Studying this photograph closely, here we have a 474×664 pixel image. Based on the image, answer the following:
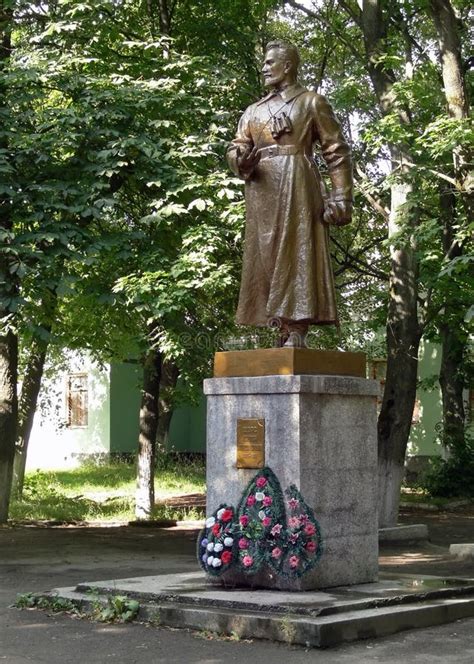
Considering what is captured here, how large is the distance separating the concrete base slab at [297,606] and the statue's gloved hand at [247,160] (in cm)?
348

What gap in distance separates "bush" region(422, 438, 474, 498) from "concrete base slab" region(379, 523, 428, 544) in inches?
399

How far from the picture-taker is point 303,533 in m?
9.02

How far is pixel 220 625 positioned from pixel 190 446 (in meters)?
32.6

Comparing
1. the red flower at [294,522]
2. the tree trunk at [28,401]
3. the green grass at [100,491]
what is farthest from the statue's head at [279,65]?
the tree trunk at [28,401]

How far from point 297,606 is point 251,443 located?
159cm

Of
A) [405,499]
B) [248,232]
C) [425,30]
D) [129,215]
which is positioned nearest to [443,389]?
[405,499]

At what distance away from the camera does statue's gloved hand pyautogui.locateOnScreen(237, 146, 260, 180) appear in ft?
32.8

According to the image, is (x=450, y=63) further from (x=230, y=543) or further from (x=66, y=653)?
(x=66, y=653)

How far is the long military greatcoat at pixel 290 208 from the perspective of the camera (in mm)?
9875

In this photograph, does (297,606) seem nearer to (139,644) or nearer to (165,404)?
(139,644)

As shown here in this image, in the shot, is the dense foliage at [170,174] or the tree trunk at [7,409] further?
the tree trunk at [7,409]

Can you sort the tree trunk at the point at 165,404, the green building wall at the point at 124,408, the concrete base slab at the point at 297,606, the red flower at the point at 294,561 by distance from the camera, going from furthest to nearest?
the green building wall at the point at 124,408
the tree trunk at the point at 165,404
the red flower at the point at 294,561
the concrete base slab at the point at 297,606

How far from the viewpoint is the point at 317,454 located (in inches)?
367

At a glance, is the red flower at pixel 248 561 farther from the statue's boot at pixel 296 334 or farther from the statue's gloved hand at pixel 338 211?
the statue's gloved hand at pixel 338 211
